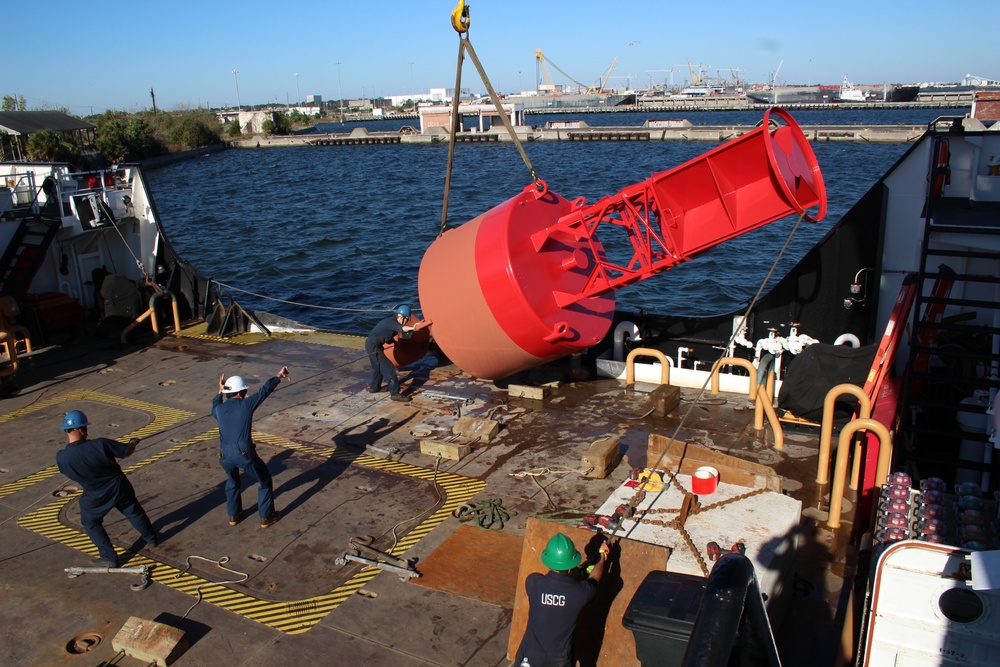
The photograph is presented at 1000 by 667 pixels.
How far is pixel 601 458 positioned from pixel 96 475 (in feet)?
16.2

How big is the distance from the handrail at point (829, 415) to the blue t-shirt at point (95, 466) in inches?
271

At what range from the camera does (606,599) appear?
17.6 feet

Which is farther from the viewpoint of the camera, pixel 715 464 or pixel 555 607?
pixel 715 464

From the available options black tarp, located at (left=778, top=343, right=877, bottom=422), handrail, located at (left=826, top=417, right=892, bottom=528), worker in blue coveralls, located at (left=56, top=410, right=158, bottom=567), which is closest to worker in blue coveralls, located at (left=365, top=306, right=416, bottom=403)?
worker in blue coveralls, located at (left=56, top=410, right=158, bottom=567)

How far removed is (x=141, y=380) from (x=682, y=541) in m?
9.82

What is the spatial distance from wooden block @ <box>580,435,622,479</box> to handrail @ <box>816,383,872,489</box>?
2.15 metres

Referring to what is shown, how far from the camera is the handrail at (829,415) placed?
758 cm

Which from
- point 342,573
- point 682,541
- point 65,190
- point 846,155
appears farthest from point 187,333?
point 846,155

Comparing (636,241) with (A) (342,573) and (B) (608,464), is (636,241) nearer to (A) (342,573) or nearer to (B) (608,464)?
(B) (608,464)

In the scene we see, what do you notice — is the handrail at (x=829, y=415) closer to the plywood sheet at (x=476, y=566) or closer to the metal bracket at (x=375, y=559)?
the plywood sheet at (x=476, y=566)

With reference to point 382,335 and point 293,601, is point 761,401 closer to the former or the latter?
point 382,335

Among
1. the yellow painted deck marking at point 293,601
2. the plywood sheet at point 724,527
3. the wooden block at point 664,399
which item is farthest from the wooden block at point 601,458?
the plywood sheet at point 724,527

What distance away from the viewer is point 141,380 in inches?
484

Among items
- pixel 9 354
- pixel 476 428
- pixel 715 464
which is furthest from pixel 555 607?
pixel 9 354
